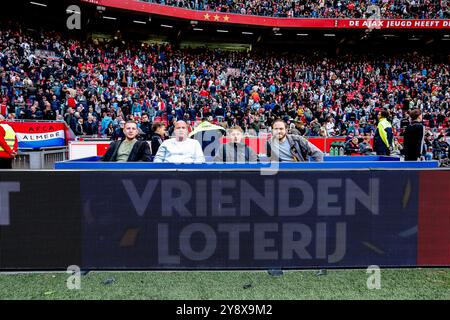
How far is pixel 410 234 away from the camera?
3.65 meters

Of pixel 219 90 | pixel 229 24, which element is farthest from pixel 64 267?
pixel 229 24

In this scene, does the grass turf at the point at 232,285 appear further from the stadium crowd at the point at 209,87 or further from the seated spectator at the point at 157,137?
the stadium crowd at the point at 209,87

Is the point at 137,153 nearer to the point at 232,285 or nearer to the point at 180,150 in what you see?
the point at 180,150

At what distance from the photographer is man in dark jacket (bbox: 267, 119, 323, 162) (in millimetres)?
4668

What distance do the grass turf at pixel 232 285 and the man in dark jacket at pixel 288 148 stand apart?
1498 millimetres

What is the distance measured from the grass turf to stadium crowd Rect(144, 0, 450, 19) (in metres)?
24.8

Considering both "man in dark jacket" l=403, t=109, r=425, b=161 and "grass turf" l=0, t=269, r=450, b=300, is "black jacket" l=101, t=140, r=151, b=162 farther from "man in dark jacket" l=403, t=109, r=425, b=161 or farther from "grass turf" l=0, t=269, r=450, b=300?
"man in dark jacket" l=403, t=109, r=425, b=161

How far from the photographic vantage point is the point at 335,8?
26891 millimetres

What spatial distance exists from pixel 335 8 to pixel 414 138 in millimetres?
23521

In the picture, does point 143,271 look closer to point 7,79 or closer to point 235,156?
point 235,156

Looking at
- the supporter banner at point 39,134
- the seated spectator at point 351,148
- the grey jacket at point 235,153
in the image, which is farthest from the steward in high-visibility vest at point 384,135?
the supporter banner at point 39,134

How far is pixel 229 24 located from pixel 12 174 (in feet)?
77.9

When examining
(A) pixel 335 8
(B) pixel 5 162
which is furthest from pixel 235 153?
(A) pixel 335 8

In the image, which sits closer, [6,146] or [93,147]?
[6,146]
